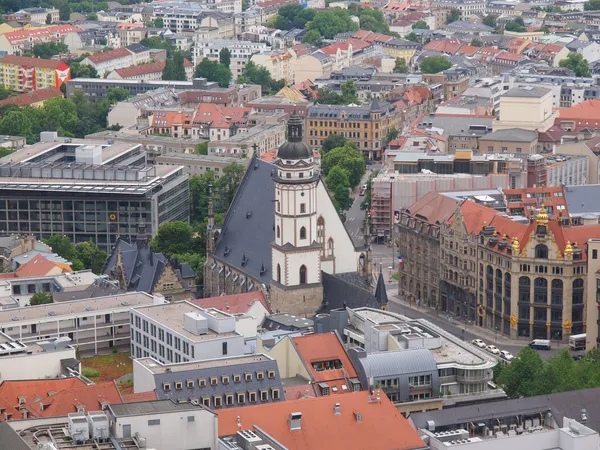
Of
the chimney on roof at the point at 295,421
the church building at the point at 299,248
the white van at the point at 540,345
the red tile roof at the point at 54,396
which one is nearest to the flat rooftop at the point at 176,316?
the church building at the point at 299,248

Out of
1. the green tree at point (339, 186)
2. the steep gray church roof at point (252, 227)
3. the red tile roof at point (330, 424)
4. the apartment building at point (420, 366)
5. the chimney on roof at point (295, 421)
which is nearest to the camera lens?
the red tile roof at point (330, 424)

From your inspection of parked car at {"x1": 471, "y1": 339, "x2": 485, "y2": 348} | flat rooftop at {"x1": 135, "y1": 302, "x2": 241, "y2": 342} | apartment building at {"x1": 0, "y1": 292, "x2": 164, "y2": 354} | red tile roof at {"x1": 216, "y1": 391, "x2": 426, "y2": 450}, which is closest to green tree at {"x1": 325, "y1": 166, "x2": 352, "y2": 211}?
parked car at {"x1": 471, "y1": 339, "x2": 485, "y2": 348}

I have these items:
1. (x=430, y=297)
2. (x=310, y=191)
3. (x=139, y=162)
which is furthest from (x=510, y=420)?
(x=139, y=162)

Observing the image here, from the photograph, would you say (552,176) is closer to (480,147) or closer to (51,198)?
(480,147)

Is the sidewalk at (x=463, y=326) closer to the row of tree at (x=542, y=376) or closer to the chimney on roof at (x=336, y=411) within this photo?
the row of tree at (x=542, y=376)

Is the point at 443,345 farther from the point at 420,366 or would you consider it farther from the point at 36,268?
the point at 36,268
